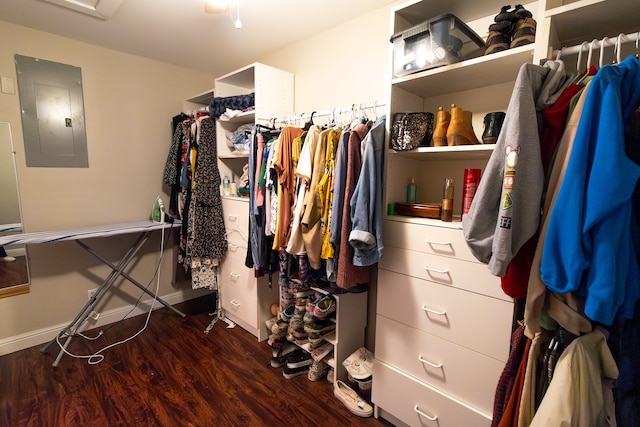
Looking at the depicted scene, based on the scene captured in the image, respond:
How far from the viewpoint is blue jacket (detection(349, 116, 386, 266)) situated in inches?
52.9

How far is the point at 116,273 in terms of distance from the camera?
2.37 metres

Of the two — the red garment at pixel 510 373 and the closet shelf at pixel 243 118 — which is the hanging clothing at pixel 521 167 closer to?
the red garment at pixel 510 373

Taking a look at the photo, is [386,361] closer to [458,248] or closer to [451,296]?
[451,296]

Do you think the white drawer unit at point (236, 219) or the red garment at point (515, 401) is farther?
the white drawer unit at point (236, 219)

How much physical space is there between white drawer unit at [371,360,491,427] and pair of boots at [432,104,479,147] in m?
1.11

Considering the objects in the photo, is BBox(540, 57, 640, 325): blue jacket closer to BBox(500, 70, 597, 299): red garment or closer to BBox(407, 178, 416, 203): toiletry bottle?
BBox(500, 70, 597, 299): red garment

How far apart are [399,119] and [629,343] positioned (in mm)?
1080

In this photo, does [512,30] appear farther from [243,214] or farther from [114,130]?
[114,130]

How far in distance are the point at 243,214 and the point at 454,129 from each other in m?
1.57

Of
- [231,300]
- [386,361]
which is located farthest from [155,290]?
[386,361]

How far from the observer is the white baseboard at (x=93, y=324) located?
84.6 inches

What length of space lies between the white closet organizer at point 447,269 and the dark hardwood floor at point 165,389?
397 millimetres

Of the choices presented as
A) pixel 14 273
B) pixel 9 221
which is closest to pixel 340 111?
pixel 9 221

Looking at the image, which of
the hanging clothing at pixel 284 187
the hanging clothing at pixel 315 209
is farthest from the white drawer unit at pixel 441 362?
the hanging clothing at pixel 284 187
